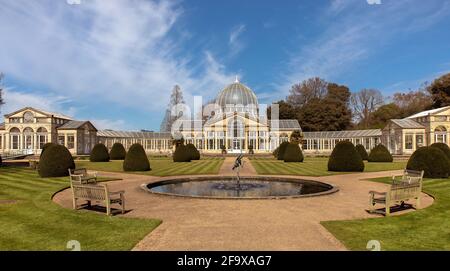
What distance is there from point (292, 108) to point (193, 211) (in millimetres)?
74223

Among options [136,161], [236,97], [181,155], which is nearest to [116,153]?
[181,155]

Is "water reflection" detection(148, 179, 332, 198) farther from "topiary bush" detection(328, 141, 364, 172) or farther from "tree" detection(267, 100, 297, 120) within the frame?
"tree" detection(267, 100, 297, 120)

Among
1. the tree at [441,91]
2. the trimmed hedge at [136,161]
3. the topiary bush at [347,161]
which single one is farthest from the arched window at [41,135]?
the tree at [441,91]

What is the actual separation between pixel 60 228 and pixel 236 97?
72.3 metres

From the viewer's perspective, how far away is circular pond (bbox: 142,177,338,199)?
1474 cm

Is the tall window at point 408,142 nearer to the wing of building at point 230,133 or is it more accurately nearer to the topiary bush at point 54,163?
the wing of building at point 230,133

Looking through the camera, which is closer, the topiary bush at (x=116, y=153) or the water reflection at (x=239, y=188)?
the water reflection at (x=239, y=188)

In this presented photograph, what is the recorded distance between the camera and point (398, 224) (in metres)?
8.63

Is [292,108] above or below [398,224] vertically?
above

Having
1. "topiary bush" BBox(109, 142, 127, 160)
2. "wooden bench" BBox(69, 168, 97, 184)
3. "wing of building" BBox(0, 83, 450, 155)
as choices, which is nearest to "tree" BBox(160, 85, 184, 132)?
"wing of building" BBox(0, 83, 450, 155)

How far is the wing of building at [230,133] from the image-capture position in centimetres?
5931

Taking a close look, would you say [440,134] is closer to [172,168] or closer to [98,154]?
[172,168]
